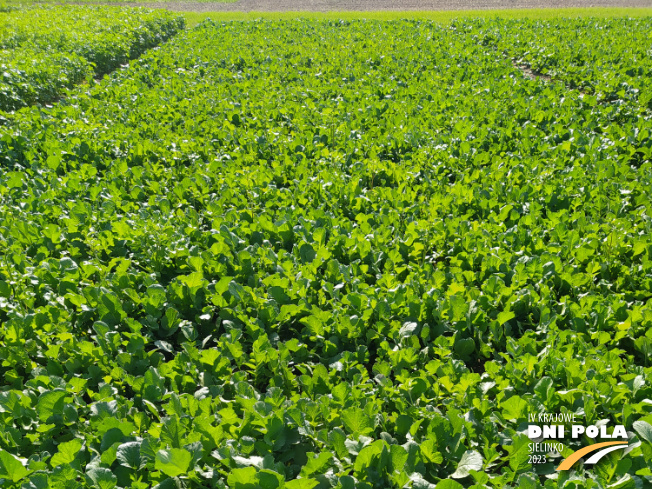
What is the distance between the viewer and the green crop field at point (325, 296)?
2826 mm

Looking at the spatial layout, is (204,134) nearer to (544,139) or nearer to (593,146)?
(544,139)

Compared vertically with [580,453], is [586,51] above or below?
above

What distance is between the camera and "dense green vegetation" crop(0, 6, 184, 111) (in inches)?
477

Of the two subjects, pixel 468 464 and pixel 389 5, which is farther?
pixel 389 5

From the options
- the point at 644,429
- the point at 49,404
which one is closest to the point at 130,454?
the point at 49,404

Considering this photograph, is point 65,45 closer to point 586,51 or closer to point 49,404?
point 586,51

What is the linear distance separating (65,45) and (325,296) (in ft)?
50.4

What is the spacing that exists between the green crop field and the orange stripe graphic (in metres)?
0.05

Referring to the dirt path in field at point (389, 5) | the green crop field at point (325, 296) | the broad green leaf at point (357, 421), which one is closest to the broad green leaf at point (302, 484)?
the green crop field at point (325, 296)

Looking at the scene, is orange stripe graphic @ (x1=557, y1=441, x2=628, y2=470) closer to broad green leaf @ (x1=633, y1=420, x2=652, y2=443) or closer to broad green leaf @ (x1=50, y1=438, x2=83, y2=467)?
broad green leaf @ (x1=633, y1=420, x2=652, y2=443)

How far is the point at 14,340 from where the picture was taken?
3.79 metres

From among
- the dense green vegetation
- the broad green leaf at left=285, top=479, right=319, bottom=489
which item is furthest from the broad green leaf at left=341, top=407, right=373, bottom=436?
the dense green vegetation

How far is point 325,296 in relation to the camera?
14.4ft

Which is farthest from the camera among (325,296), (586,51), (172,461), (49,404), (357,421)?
(586,51)
